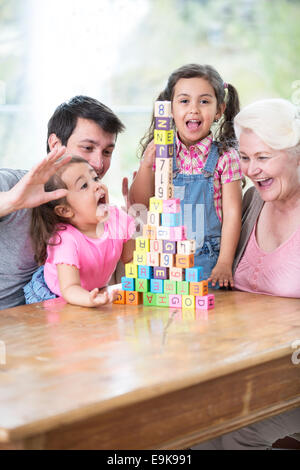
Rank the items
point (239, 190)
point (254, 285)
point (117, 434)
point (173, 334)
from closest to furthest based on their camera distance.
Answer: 1. point (117, 434)
2. point (173, 334)
3. point (254, 285)
4. point (239, 190)

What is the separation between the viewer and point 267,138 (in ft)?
5.95

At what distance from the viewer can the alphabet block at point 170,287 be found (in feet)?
5.39

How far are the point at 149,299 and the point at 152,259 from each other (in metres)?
0.11

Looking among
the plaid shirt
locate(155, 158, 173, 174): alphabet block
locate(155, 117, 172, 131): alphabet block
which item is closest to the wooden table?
locate(155, 158, 173, 174): alphabet block

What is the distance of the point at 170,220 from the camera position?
1625 mm

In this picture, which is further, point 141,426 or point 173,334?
point 173,334

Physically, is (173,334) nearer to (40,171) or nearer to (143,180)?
(40,171)

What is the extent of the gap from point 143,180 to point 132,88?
18.1 feet

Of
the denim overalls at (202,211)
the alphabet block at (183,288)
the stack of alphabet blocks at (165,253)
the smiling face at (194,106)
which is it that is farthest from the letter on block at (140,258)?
the smiling face at (194,106)

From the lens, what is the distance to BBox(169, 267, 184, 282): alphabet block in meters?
1.63

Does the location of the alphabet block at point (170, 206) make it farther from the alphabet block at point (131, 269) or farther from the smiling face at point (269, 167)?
the smiling face at point (269, 167)

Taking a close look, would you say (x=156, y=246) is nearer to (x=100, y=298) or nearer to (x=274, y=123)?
(x=100, y=298)

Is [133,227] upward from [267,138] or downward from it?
downward

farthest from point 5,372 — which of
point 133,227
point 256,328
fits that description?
point 133,227
